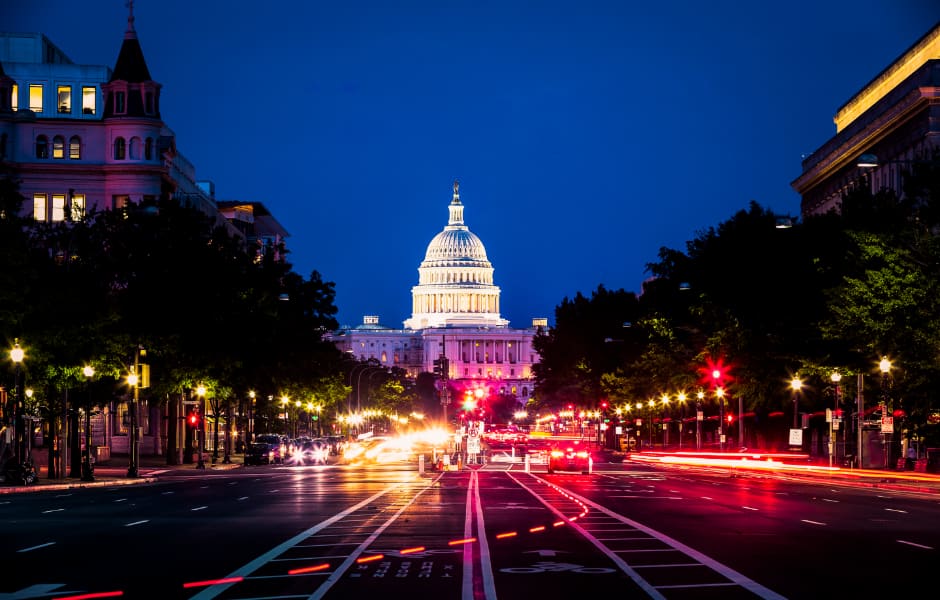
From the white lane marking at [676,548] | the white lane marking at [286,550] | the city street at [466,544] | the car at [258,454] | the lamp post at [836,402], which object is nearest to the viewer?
the white lane marking at [676,548]

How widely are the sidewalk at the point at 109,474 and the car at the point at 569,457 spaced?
60.8ft

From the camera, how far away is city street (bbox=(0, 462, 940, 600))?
62.8 ft

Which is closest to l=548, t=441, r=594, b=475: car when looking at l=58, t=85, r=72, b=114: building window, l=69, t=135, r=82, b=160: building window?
l=69, t=135, r=82, b=160: building window

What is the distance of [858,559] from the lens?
22.9m

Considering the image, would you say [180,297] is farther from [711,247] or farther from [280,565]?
[280,565]

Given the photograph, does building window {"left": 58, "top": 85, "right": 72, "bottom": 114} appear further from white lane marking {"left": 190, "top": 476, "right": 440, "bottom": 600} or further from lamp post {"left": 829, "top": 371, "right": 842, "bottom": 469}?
white lane marking {"left": 190, "top": 476, "right": 440, "bottom": 600}

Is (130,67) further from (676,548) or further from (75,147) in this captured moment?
(676,548)

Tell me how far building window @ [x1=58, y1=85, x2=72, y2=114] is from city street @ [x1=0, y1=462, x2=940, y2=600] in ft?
236

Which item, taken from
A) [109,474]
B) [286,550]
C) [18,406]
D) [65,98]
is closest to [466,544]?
[286,550]

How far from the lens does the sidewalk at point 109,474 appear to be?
54469 mm

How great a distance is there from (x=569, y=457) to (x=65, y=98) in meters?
57.5

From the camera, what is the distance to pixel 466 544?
84.7ft

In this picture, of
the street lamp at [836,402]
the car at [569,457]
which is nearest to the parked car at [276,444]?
the car at [569,457]

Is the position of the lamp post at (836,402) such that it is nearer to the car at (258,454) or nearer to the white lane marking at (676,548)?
the car at (258,454)
